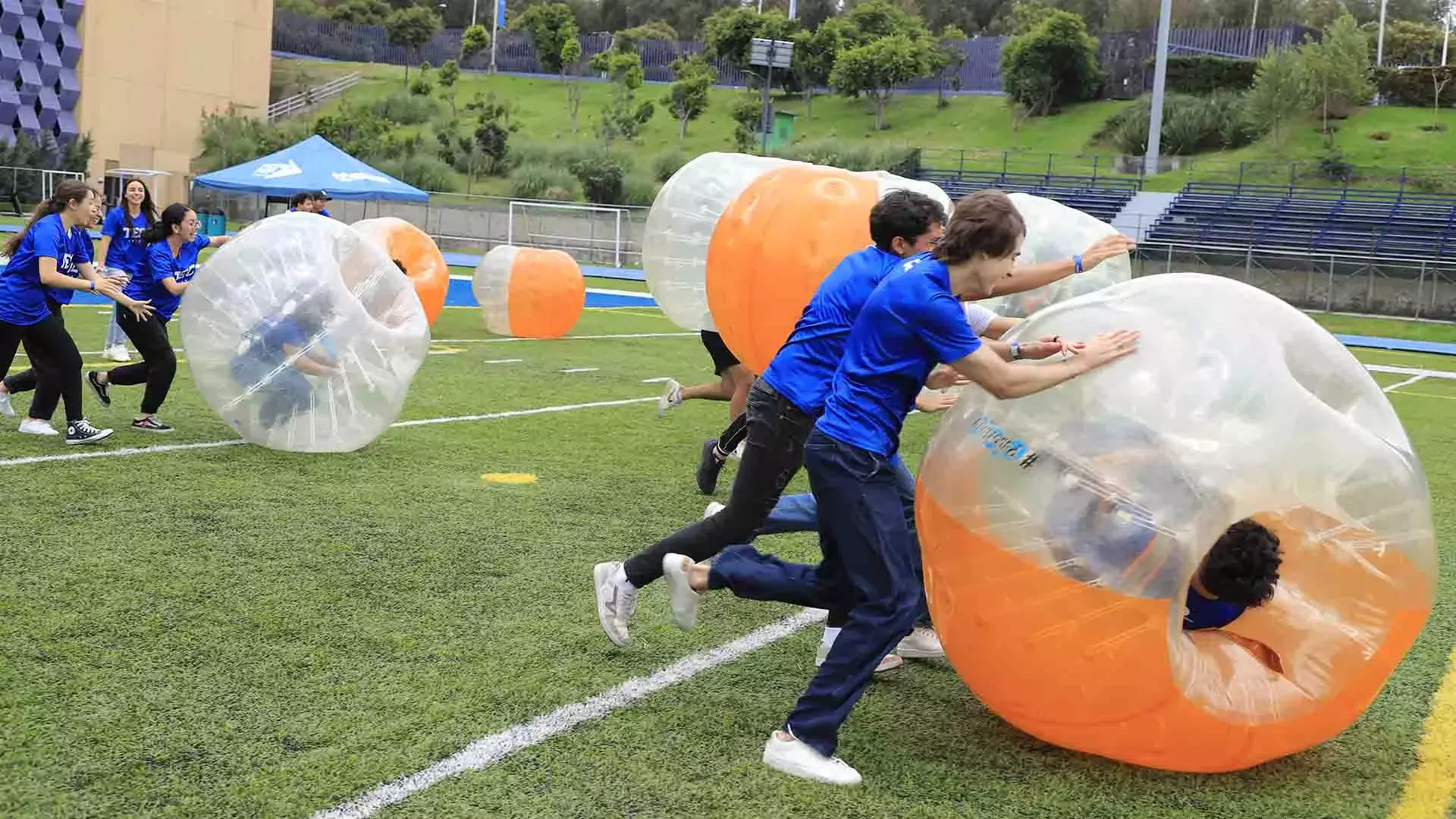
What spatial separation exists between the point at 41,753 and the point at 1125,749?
315 centimetres

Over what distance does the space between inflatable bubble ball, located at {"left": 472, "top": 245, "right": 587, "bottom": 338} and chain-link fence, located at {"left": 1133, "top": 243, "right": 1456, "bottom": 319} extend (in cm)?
1841

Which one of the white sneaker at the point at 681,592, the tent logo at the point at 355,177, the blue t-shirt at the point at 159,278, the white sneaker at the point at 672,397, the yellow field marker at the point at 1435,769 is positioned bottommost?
the yellow field marker at the point at 1435,769

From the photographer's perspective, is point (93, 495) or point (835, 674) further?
point (93, 495)

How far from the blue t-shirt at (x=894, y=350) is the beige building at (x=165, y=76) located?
44595mm

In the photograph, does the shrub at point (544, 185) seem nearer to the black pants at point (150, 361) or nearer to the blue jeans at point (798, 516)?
the black pants at point (150, 361)

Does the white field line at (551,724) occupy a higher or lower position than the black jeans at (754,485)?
lower

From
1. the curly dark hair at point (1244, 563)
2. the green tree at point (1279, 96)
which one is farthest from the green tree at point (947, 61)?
the curly dark hair at point (1244, 563)

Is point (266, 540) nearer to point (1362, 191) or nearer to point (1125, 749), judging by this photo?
point (1125, 749)

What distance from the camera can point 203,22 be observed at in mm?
49656

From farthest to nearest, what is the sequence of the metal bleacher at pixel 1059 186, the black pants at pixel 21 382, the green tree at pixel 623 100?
1. the green tree at pixel 623 100
2. the metal bleacher at pixel 1059 186
3. the black pants at pixel 21 382

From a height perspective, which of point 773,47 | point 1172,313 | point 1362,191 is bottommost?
point 1172,313

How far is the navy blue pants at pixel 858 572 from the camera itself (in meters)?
3.84

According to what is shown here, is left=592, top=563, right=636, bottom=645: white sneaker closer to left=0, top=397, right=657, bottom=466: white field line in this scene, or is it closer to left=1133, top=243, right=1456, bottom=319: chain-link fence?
left=0, top=397, right=657, bottom=466: white field line

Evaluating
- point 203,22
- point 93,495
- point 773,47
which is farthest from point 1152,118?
point 93,495
